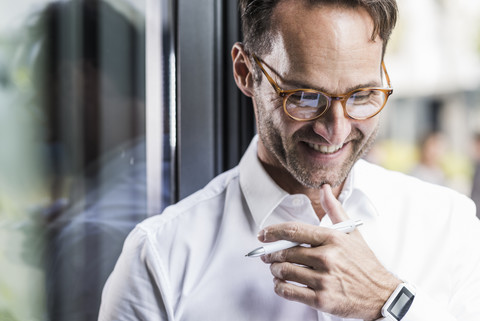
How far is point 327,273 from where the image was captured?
846 millimetres

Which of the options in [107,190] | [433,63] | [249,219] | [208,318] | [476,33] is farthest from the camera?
[433,63]

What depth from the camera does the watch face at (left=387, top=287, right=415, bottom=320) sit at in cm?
87

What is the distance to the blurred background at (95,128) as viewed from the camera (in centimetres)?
110

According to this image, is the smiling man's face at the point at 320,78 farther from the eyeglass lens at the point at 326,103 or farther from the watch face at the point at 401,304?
the watch face at the point at 401,304

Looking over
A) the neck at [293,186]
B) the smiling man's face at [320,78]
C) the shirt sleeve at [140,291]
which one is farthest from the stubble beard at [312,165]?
the shirt sleeve at [140,291]

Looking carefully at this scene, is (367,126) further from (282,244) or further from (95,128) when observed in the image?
(95,128)

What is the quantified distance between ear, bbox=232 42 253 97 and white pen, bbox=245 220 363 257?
0.40m

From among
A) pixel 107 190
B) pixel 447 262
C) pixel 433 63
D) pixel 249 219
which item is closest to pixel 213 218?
pixel 249 219

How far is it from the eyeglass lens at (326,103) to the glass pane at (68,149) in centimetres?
54

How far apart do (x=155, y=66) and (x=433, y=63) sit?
5.62 m

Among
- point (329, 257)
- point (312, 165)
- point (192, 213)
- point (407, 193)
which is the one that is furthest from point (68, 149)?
point (407, 193)

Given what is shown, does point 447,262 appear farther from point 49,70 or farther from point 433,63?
point 433,63

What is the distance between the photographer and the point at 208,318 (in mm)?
973

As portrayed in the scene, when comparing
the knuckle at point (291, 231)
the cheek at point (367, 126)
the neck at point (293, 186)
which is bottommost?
the knuckle at point (291, 231)
